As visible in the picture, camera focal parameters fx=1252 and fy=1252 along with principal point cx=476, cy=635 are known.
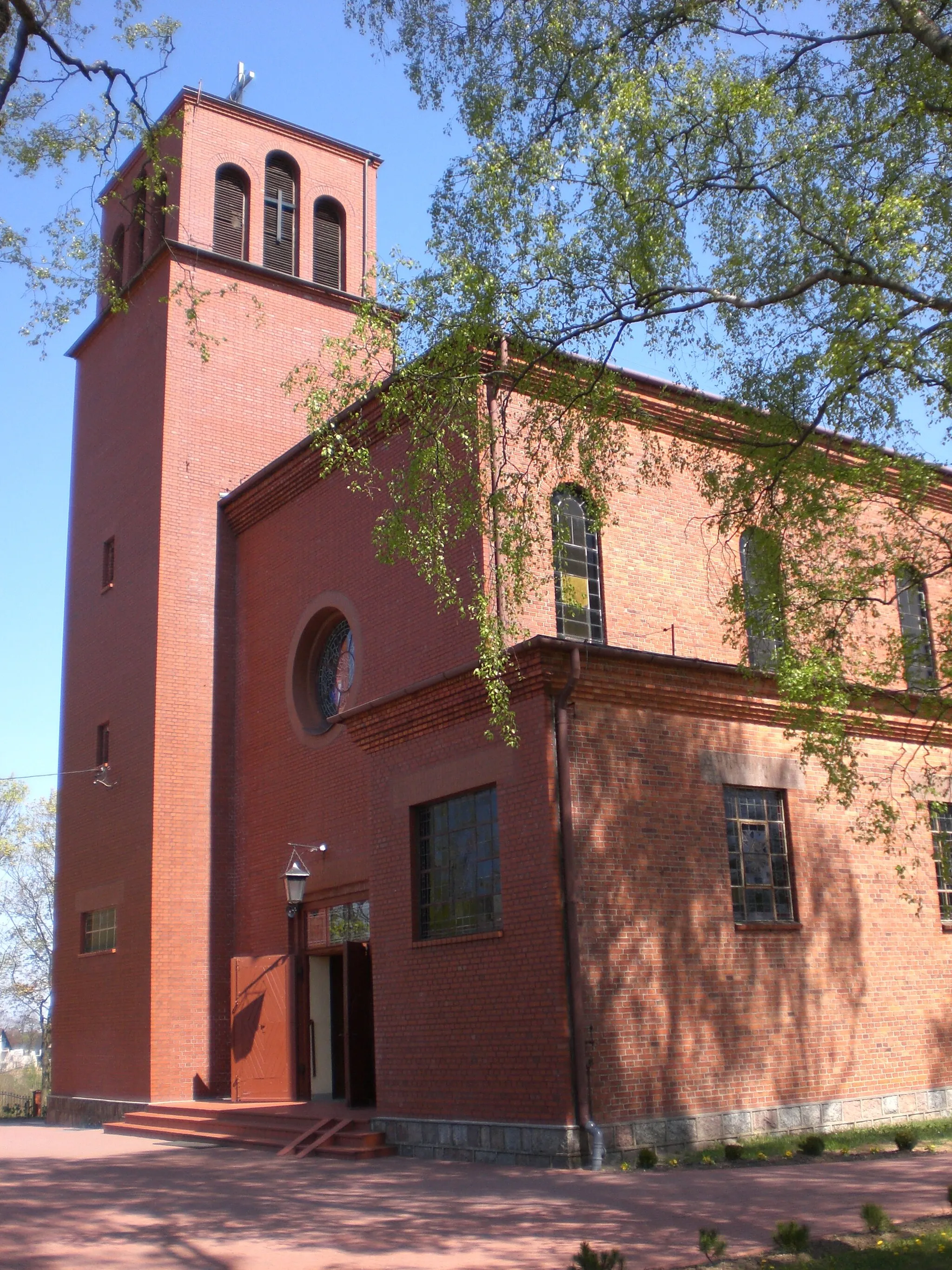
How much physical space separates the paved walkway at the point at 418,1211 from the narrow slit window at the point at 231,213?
646 inches

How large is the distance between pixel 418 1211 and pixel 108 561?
15.9 m

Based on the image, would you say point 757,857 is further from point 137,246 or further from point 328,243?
point 137,246

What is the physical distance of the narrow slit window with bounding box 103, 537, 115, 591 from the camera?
22516 mm

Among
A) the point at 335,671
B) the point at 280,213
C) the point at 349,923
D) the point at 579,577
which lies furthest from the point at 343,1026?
the point at 280,213

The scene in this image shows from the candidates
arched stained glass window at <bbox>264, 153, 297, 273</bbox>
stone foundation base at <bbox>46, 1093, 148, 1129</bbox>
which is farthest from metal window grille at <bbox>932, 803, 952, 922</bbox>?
arched stained glass window at <bbox>264, 153, 297, 273</bbox>

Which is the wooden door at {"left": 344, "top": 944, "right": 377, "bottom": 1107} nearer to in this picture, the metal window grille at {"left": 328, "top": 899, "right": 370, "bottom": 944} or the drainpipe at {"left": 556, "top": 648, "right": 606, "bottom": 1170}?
the metal window grille at {"left": 328, "top": 899, "right": 370, "bottom": 944}

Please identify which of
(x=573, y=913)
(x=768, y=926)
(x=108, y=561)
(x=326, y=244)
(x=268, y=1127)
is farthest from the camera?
(x=326, y=244)

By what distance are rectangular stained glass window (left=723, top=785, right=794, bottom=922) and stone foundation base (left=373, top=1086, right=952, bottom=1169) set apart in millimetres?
1983

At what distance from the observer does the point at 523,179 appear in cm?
1083

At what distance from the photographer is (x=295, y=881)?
694 inches

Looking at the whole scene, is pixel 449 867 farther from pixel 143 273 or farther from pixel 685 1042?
pixel 143 273

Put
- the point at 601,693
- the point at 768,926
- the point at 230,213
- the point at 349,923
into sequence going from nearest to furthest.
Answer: the point at 601,693 < the point at 768,926 < the point at 349,923 < the point at 230,213

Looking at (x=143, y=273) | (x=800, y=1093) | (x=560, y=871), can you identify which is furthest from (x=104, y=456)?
(x=800, y=1093)

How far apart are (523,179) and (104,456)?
14.6 metres
